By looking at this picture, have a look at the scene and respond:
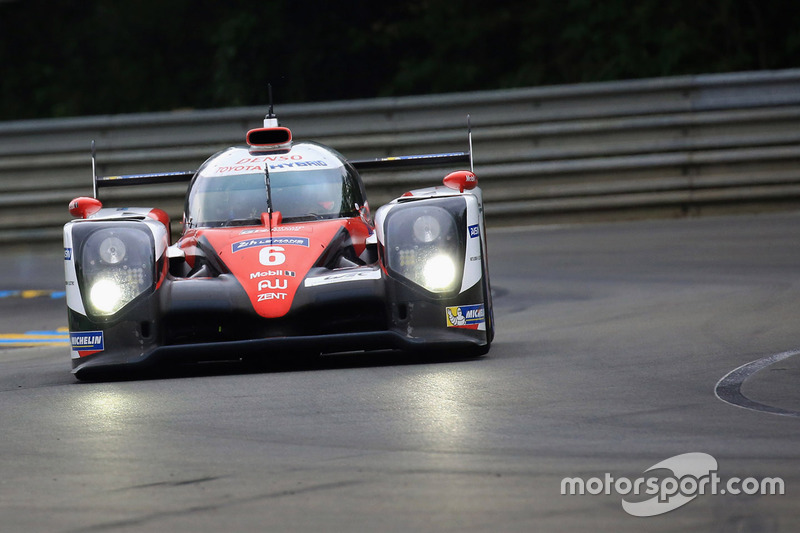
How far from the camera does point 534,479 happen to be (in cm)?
457

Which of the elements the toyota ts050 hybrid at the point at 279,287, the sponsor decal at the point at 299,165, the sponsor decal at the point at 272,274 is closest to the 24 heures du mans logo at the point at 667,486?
the toyota ts050 hybrid at the point at 279,287

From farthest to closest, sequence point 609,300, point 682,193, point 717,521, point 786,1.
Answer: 1. point 786,1
2. point 682,193
3. point 609,300
4. point 717,521

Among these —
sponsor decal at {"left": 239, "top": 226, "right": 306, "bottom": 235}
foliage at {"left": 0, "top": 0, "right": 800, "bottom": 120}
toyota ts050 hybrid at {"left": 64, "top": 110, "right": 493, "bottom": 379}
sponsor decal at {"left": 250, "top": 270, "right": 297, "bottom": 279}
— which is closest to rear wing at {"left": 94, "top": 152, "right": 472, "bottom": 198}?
toyota ts050 hybrid at {"left": 64, "top": 110, "right": 493, "bottom": 379}

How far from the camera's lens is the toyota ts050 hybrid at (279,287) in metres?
7.30

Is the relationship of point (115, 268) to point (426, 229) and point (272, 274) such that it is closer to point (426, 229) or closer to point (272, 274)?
point (272, 274)

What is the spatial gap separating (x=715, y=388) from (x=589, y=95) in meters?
9.05

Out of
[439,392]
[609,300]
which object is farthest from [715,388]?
[609,300]

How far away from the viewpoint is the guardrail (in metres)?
14.7

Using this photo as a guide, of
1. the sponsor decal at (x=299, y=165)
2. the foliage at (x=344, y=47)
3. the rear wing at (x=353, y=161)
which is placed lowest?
the rear wing at (x=353, y=161)

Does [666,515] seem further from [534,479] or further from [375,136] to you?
[375,136]

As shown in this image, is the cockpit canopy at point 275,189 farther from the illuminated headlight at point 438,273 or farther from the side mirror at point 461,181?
the illuminated headlight at point 438,273

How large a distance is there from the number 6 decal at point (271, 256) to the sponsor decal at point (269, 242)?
55 mm

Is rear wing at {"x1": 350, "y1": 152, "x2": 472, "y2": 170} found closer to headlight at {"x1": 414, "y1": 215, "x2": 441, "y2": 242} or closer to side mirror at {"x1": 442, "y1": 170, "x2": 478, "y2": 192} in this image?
side mirror at {"x1": 442, "y1": 170, "x2": 478, "y2": 192}

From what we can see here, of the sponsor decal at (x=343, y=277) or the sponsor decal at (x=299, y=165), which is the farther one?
the sponsor decal at (x=299, y=165)
